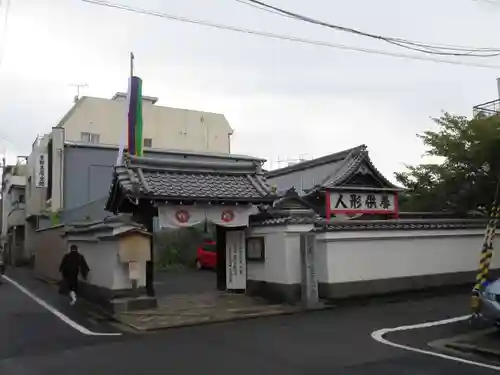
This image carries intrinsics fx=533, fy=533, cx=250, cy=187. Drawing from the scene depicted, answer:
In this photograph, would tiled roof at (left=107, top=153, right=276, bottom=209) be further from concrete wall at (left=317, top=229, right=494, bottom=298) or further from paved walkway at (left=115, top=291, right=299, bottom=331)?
paved walkway at (left=115, top=291, right=299, bottom=331)

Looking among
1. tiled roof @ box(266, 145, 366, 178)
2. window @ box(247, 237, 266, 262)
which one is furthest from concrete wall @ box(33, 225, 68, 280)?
tiled roof @ box(266, 145, 366, 178)

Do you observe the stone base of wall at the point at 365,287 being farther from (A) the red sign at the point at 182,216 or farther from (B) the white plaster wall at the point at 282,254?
(A) the red sign at the point at 182,216

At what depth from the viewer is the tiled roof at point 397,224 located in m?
14.5

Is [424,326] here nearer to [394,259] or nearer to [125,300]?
[394,259]

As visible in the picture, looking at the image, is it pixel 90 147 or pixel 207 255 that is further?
pixel 207 255

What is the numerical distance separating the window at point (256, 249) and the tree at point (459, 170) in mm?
7848

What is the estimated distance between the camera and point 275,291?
48.5ft

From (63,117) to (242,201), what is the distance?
78.0ft

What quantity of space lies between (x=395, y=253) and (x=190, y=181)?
6.23 metres

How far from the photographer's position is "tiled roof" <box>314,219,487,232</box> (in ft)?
47.6

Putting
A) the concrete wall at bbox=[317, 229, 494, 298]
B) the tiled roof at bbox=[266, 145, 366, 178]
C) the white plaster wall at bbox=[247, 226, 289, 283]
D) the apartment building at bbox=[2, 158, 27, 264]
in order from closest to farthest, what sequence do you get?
the concrete wall at bbox=[317, 229, 494, 298] → the white plaster wall at bbox=[247, 226, 289, 283] → the tiled roof at bbox=[266, 145, 366, 178] → the apartment building at bbox=[2, 158, 27, 264]

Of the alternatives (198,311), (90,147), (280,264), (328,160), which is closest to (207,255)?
(90,147)

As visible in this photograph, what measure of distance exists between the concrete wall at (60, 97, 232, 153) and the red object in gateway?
9992 mm

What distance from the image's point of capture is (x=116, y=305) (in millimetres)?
13117
